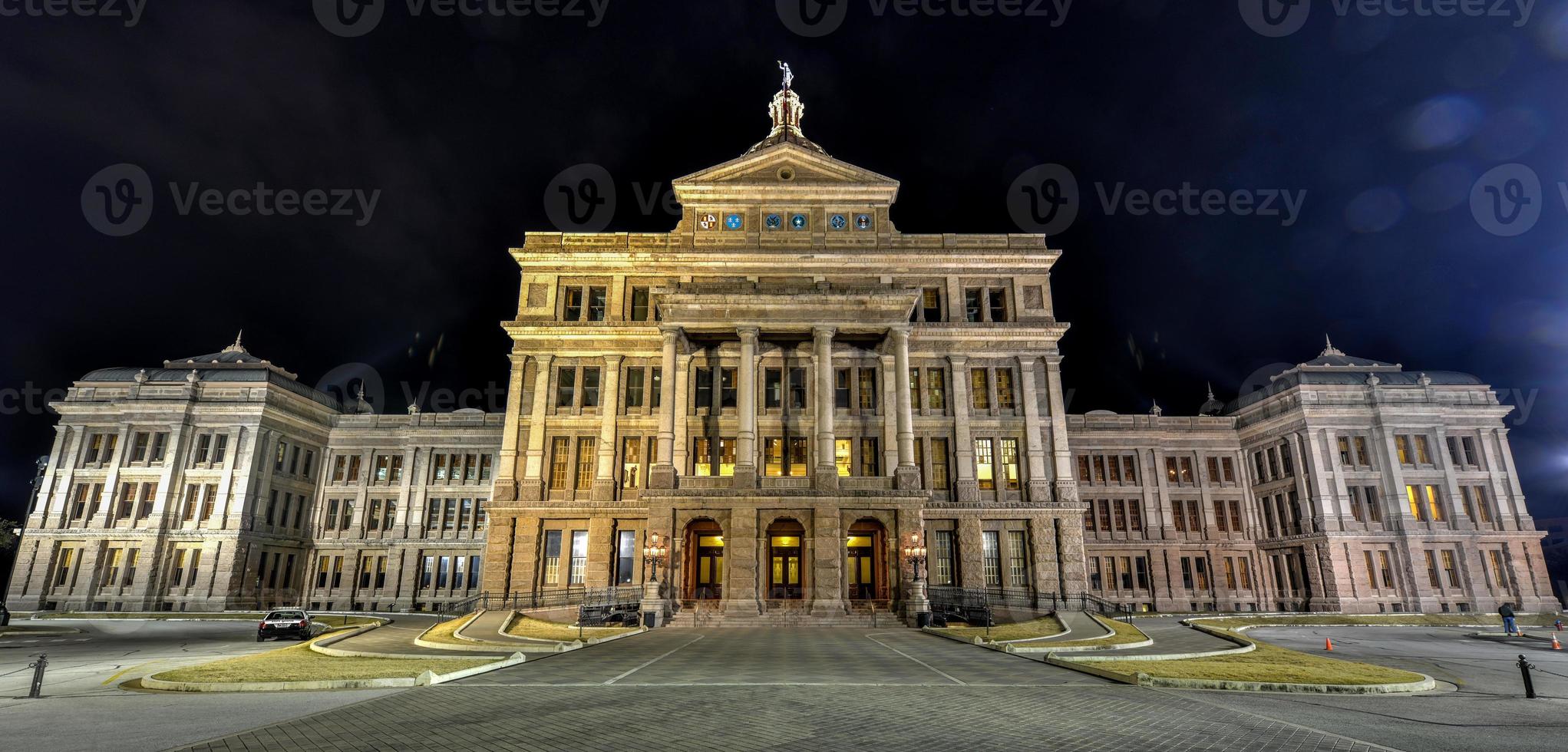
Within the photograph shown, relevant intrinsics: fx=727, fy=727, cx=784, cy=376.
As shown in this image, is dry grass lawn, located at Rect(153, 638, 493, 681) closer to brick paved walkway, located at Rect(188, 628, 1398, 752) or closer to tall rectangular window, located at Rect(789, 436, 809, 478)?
brick paved walkway, located at Rect(188, 628, 1398, 752)

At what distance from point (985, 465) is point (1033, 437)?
3245 millimetres

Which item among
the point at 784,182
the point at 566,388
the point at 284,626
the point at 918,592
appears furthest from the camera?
the point at 784,182

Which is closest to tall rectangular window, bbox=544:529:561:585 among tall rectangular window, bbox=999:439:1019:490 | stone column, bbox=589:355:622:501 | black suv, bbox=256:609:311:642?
stone column, bbox=589:355:622:501

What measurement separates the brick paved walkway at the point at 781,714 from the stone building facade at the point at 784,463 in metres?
19.2

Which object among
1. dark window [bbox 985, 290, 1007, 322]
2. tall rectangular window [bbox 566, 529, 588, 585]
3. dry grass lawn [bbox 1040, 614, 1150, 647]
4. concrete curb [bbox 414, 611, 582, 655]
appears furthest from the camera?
dark window [bbox 985, 290, 1007, 322]

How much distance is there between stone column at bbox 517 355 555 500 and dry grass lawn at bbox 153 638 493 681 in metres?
21.9

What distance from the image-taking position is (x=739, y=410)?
38.3m

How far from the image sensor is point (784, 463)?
41750 mm

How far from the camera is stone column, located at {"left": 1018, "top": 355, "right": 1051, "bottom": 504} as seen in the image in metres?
41.9

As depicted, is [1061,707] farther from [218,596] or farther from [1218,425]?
[218,596]

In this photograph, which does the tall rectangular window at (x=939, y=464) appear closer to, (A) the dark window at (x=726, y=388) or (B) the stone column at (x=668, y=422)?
(A) the dark window at (x=726, y=388)

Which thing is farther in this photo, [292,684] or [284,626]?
[284,626]

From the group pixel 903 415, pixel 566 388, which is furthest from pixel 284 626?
pixel 903 415

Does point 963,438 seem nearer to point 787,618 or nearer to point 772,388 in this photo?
point 772,388
